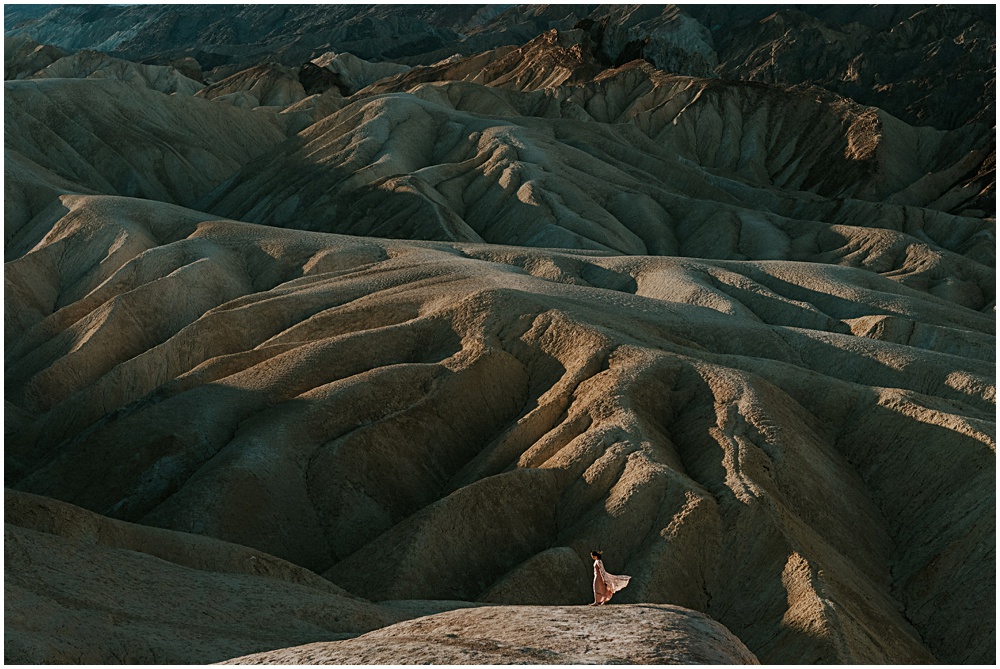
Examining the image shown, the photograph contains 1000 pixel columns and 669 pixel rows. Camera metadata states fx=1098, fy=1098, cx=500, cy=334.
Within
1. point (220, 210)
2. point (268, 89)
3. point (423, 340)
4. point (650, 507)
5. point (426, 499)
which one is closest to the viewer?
point (650, 507)

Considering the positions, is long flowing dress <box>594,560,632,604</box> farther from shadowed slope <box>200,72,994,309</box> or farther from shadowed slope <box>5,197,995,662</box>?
shadowed slope <box>200,72,994,309</box>

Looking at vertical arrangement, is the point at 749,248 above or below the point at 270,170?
below

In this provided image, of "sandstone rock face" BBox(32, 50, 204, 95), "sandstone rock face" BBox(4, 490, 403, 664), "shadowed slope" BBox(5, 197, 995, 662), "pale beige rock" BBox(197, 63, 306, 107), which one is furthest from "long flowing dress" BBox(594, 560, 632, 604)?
"sandstone rock face" BBox(32, 50, 204, 95)

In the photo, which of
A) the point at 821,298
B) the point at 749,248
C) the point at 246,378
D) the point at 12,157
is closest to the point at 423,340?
the point at 246,378

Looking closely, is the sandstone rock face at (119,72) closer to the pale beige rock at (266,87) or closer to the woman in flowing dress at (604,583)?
the pale beige rock at (266,87)

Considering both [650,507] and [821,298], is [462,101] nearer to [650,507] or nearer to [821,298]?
[821,298]

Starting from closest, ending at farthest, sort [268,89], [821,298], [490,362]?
[490,362], [821,298], [268,89]

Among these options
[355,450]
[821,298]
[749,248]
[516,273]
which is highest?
[355,450]

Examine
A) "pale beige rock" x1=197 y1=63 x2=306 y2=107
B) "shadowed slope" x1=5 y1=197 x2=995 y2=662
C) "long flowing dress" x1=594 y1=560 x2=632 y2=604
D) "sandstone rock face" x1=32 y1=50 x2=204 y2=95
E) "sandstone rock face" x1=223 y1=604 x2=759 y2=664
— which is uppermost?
"sandstone rock face" x1=223 y1=604 x2=759 y2=664
